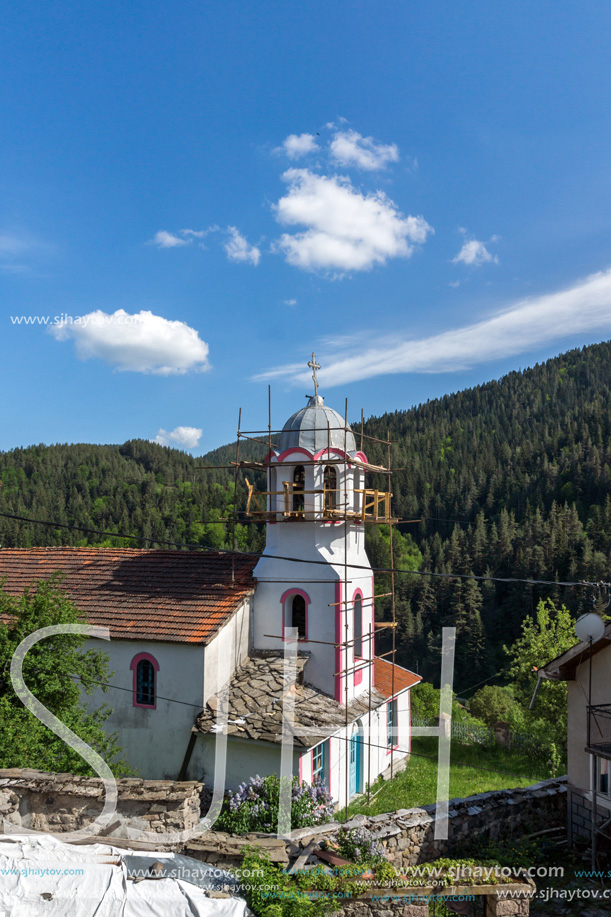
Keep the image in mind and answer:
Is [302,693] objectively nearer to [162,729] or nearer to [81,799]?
[162,729]

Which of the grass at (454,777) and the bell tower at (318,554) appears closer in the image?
the grass at (454,777)

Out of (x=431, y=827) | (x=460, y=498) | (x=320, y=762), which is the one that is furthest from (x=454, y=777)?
(x=460, y=498)

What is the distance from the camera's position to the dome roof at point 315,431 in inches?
772

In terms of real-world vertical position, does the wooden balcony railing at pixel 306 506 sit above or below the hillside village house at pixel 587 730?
above

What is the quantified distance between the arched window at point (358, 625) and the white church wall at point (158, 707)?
5.11m

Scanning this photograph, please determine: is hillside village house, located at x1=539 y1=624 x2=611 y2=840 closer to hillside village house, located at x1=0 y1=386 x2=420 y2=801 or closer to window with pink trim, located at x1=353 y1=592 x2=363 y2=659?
hillside village house, located at x1=0 y1=386 x2=420 y2=801

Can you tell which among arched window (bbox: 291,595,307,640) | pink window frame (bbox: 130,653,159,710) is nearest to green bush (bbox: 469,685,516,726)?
arched window (bbox: 291,595,307,640)

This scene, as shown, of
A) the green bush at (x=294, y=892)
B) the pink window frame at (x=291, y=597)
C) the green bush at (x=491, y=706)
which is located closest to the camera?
the green bush at (x=294, y=892)

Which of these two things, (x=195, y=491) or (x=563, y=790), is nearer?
(x=563, y=790)

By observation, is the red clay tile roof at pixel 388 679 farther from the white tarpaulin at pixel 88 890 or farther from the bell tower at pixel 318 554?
the white tarpaulin at pixel 88 890

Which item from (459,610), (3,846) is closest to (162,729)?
(3,846)

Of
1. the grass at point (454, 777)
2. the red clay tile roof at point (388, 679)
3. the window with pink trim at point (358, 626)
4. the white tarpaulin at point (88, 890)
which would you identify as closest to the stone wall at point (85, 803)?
the white tarpaulin at point (88, 890)

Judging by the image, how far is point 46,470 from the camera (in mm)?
106562

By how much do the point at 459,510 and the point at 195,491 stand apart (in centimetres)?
4273
